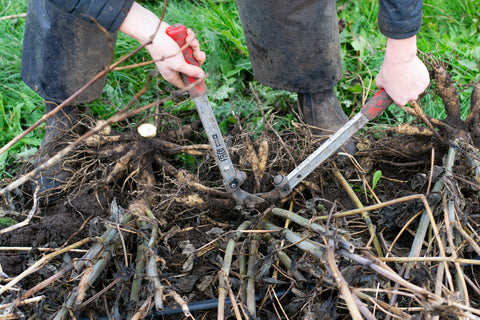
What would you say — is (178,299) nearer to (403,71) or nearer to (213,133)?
(213,133)

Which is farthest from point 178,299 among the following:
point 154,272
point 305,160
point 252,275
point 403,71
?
point 403,71

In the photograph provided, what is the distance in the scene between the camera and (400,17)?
143cm

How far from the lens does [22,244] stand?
5.14 ft

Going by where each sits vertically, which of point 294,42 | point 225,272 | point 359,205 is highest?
point 294,42

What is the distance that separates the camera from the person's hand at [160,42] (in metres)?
1.39

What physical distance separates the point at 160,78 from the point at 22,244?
44.3 inches

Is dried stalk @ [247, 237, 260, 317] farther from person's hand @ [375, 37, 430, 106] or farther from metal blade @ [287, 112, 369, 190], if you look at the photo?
person's hand @ [375, 37, 430, 106]

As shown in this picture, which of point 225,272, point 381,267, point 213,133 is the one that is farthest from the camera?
point 213,133

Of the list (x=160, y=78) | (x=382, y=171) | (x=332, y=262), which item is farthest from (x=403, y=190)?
(x=160, y=78)

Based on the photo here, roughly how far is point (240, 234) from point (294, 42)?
89 cm

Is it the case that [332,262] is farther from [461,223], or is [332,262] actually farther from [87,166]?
[87,166]

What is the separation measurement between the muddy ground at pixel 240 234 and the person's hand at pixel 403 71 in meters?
0.23

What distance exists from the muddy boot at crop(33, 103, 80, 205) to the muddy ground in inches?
1.7

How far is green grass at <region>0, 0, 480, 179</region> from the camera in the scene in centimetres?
218
